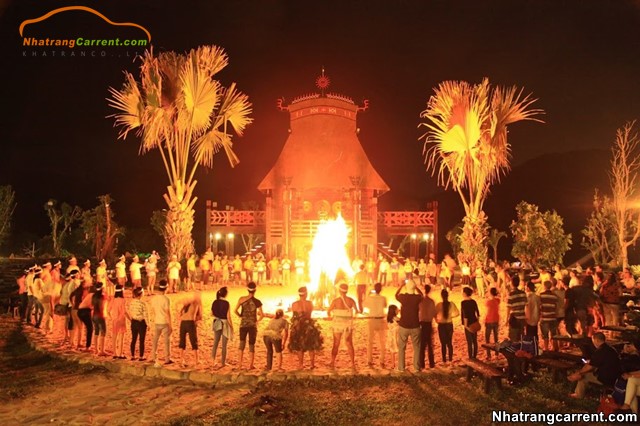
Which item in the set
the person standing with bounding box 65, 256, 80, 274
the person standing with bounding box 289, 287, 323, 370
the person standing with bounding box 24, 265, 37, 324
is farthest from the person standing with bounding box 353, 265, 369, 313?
the person standing with bounding box 24, 265, 37, 324

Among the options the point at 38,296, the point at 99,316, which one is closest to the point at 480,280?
the point at 99,316

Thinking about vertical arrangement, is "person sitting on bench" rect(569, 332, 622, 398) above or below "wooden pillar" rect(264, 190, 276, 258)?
below

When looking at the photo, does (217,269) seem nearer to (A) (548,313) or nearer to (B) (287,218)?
(B) (287,218)

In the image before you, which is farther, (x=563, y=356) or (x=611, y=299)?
(x=611, y=299)

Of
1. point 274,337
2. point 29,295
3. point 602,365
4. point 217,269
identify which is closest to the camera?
point 602,365

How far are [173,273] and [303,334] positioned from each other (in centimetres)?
1141

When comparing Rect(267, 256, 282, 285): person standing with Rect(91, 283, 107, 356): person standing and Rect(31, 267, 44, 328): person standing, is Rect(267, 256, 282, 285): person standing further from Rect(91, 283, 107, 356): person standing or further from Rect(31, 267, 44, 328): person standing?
Rect(91, 283, 107, 356): person standing

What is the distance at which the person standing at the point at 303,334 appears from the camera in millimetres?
8445

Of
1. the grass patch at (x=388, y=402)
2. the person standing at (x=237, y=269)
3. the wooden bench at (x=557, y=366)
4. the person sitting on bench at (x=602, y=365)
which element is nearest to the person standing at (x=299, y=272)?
the person standing at (x=237, y=269)

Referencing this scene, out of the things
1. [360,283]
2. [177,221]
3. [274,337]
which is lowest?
[274,337]

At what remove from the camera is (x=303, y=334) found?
27.8 ft

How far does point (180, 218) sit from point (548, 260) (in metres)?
19.6

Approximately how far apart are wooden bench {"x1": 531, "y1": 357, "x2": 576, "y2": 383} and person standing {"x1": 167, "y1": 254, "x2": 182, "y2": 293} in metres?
13.8

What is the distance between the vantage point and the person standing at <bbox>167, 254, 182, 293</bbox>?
61.1 feet
